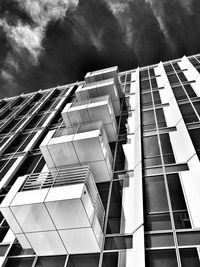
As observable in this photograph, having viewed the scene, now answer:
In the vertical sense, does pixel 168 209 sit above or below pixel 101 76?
below

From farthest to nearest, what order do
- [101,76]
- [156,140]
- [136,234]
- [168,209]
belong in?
[101,76], [156,140], [168,209], [136,234]

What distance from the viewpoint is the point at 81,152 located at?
1195cm

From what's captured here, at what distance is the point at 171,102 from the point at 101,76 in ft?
32.5

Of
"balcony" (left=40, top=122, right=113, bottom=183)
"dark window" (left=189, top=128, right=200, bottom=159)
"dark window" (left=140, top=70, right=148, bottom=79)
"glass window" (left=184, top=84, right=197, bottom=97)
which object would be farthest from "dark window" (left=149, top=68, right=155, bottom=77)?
"balcony" (left=40, top=122, right=113, bottom=183)

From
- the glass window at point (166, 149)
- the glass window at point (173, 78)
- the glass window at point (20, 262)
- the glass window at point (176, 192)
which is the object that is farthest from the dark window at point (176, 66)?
the glass window at point (20, 262)

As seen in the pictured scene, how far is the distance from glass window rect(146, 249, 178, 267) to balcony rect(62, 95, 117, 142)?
28.7 feet

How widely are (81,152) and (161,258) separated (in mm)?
6676

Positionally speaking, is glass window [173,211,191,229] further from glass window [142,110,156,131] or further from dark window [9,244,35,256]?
glass window [142,110,156,131]

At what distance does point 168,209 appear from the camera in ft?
30.5

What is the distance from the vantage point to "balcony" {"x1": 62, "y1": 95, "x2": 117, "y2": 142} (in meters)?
15.4

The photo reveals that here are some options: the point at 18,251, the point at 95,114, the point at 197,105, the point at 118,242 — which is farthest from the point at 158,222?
the point at 197,105

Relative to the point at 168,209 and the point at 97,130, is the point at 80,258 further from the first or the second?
the point at 97,130

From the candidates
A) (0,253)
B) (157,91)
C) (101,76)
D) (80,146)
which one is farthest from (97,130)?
(101,76)

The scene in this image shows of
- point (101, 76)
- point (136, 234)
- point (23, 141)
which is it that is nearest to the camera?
point (136, 234)
